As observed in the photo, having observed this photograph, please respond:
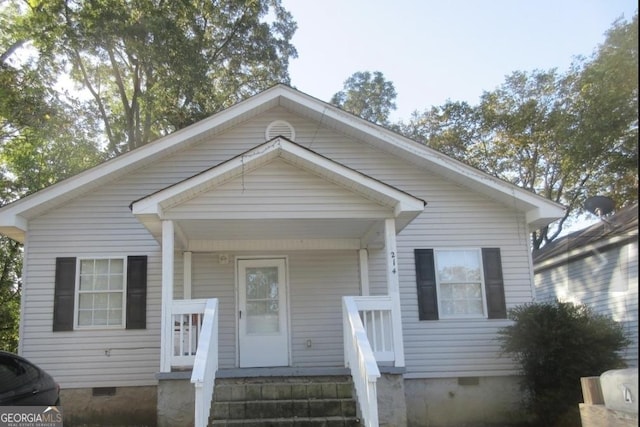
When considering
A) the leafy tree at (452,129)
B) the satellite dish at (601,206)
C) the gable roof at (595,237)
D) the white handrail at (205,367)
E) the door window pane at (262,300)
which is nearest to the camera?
the gable roof at (595,237)

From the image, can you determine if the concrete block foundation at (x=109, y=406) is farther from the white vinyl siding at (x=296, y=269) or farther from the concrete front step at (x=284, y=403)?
the concrete front step at (x=284, y=403)

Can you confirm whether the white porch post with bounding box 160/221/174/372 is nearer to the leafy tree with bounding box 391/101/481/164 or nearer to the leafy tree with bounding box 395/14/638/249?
the leafy tree with bounding box 395/14/638/249

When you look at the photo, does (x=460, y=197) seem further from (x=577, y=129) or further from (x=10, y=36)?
(x=10, y=36)

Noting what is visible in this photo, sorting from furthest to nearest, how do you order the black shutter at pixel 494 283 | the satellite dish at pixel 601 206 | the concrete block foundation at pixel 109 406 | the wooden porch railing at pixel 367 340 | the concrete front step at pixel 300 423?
1. the black shutter at pixel 494 283
2. the concrete block foundation at pixel 109 406
3. the satellite dish at pixel 601 206
4. the concrete front step at pixel 300 423
5. the wooden porch railing at pixel 367 340

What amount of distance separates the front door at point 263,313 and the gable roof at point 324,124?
2378 millimetres

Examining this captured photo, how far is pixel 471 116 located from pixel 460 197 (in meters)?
13.9

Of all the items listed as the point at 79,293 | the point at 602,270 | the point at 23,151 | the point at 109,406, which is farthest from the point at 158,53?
the point at 602,270

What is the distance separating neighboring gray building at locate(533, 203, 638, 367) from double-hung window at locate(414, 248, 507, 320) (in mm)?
1295

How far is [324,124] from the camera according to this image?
34.2 ft

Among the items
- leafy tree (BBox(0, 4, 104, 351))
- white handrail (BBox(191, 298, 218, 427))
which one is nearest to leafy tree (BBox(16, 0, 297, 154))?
leafy tree (BBox(0, 4, 104, 351))

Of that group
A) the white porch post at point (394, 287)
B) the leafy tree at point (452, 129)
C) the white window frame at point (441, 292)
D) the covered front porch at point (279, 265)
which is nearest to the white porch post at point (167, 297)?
the covered front porch at point (279, 265)

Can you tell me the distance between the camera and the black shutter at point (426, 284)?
9.77m

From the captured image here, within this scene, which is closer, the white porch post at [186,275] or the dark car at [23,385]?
the dark car at [23,385]

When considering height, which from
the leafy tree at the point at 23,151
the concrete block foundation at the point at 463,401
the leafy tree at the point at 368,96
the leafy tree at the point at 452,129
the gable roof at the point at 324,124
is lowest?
the concrete block foundation at the point at 463,401
